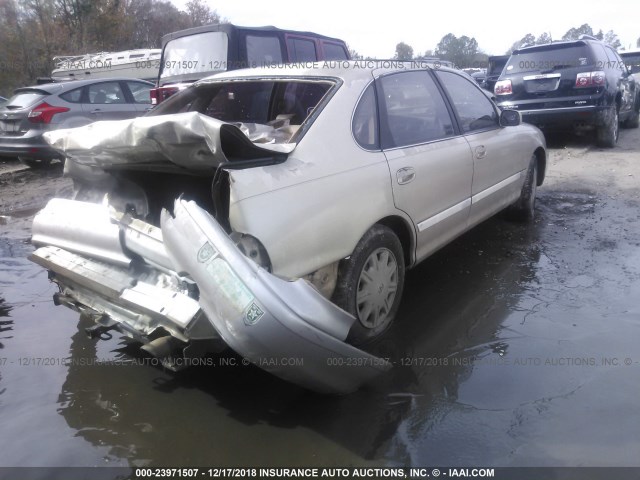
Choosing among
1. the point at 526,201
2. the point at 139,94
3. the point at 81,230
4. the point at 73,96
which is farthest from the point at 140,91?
the point at 81,230

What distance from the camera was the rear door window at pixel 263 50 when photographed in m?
7.68

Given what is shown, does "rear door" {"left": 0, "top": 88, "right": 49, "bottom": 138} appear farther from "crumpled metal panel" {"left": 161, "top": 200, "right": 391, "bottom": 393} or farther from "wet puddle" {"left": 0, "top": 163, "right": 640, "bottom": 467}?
"crumpled metal panel" {"left": 161, "top": 200, "right": 391, "bottom": 393}

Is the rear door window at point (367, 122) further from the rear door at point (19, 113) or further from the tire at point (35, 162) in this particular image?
the tire at point (35, 162)

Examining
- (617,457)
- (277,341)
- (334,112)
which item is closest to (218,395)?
(277,341)

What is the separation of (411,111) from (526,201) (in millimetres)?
2368

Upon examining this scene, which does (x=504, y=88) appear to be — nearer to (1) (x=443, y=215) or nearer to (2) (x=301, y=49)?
(2) (x=301, y=49)

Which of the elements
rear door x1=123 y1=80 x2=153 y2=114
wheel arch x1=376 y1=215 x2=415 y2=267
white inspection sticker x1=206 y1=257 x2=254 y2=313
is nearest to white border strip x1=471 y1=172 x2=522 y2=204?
wheel arch x1=376 y1=215 x2=415 y2=267

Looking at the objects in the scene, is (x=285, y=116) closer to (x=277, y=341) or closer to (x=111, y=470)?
(x=277, y=341)

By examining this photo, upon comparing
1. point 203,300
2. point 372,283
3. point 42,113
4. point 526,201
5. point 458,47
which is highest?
point 458,47

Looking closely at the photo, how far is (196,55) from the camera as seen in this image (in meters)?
7.92

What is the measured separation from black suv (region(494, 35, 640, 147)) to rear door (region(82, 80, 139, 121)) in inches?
262

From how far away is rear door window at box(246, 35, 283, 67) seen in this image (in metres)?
7.68

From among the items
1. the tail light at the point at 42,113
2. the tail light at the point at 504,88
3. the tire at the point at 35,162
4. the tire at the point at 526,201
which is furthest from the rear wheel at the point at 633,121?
the tire at the point at 35,162

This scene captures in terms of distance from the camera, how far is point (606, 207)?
6023 millimetres
